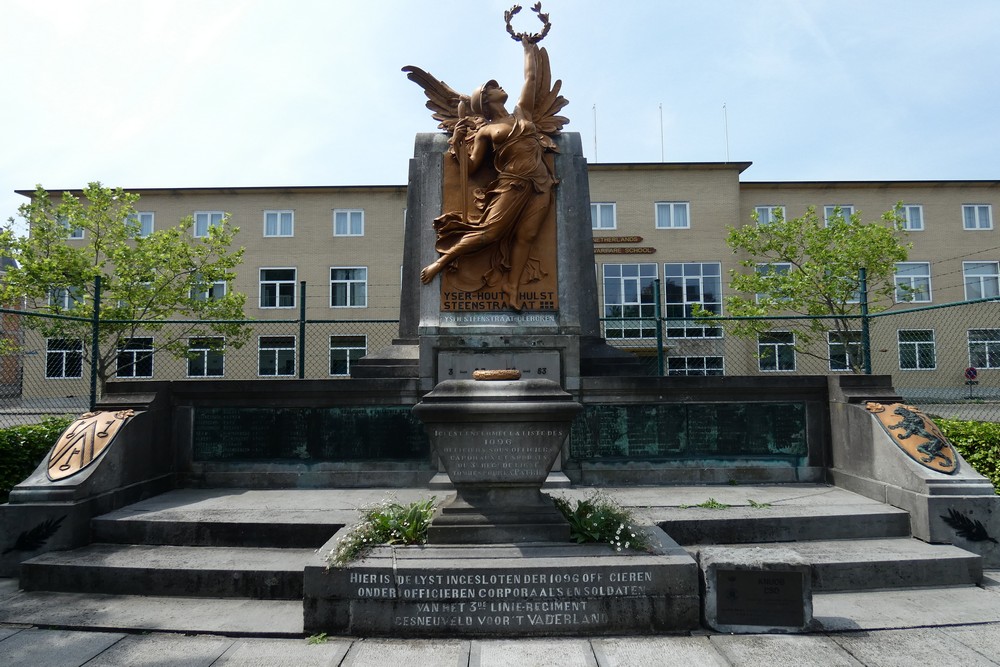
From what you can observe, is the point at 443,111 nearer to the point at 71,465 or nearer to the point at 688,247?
the point at 71,465

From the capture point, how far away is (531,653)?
4512mm

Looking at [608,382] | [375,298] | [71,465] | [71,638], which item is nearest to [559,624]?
[71,638]

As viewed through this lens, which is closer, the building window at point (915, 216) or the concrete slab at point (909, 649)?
the concrete slab at point (909, 649)

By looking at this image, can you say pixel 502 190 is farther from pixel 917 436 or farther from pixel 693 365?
pixel 693 365

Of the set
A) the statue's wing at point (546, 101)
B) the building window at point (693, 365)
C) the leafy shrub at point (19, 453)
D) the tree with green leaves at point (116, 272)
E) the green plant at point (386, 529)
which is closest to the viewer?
the green plant at point (386, 529)

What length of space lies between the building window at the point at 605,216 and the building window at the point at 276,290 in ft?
55.2

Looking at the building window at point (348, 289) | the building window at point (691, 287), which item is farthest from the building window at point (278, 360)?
the building window at point (691, 287)

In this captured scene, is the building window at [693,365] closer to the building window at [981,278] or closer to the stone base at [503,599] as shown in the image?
the building window at [981,278]

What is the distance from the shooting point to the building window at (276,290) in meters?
34.8

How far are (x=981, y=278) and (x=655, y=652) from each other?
132ft

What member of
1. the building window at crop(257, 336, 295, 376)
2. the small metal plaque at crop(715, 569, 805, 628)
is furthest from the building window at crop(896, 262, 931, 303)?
the small metal plaque at crop(715, 569, 805, 628)

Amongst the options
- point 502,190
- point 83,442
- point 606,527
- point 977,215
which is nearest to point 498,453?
point 606,527

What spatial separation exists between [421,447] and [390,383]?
939mm

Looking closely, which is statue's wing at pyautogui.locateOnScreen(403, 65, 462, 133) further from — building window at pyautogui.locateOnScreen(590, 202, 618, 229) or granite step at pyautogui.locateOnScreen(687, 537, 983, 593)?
building window at pyautogui.locateOnScreen(590, 202, 618, 229)
